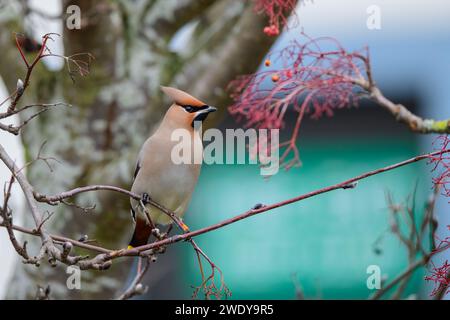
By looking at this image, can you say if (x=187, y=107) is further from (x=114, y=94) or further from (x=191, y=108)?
(x=114, y=94)

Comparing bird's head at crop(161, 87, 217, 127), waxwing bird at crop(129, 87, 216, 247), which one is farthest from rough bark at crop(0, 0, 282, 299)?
bird's head at crop(161, 87, 217, 127)

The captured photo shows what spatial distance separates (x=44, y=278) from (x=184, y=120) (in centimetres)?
A: 67

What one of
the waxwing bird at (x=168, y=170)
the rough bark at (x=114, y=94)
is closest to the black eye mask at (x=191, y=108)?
the waxwing bird at (x=168, y=170)

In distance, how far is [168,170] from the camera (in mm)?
1470

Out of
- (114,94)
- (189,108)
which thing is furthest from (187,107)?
(114,94)

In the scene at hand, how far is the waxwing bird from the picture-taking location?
54.2 inches

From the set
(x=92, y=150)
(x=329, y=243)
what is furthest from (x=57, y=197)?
(x=329, y=243)

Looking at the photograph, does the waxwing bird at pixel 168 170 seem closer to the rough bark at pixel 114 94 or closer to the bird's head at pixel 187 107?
the bird's head at pixel 187 107

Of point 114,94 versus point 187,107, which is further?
point 114,94

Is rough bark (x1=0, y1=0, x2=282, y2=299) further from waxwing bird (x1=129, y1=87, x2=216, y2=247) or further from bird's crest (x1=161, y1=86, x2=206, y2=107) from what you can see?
bird's crest (x1=161, y1=86, x2=206, y2=107)

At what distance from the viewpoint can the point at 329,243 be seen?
3.47 m
